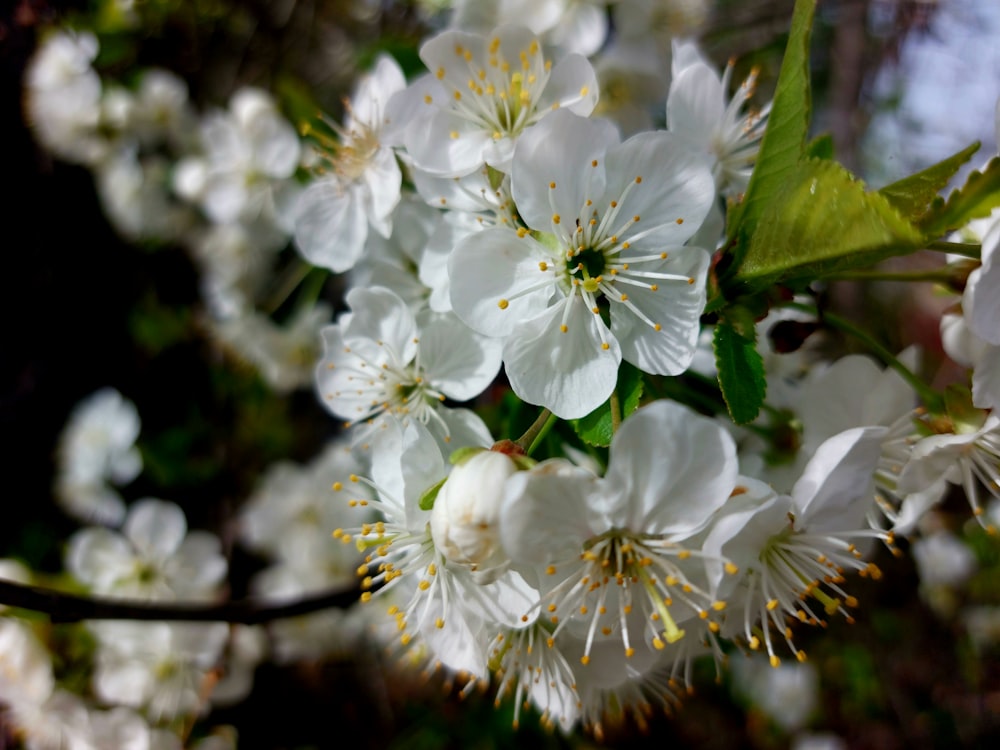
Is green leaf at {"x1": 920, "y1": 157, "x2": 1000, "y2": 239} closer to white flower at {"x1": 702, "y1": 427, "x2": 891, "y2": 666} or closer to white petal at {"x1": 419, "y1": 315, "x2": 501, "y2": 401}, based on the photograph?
white flower at {"x1": 702, "y1": 427, "x2": 891, "y2": 666}

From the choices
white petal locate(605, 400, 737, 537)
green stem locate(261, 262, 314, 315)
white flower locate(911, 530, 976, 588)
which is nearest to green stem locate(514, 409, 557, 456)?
white petal locate(605, 400, 737, 537)

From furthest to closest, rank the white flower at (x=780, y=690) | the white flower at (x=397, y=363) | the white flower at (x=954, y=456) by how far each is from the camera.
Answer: the white flower at (x=780, y=690), the white flower at (x=397, y=363), the white flower at (x=954, y=456)

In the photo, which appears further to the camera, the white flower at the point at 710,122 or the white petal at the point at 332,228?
the white petal at the point at 332,228

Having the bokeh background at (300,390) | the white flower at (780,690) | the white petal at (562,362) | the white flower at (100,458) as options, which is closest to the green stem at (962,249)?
the white petal at (562,362)

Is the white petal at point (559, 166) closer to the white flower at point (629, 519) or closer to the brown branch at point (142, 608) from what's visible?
the white flower at point (629, 519)

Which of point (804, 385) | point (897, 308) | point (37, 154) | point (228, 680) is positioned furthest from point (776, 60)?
point (897, 308)

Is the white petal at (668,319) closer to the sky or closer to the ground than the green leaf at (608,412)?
closer to the sky
